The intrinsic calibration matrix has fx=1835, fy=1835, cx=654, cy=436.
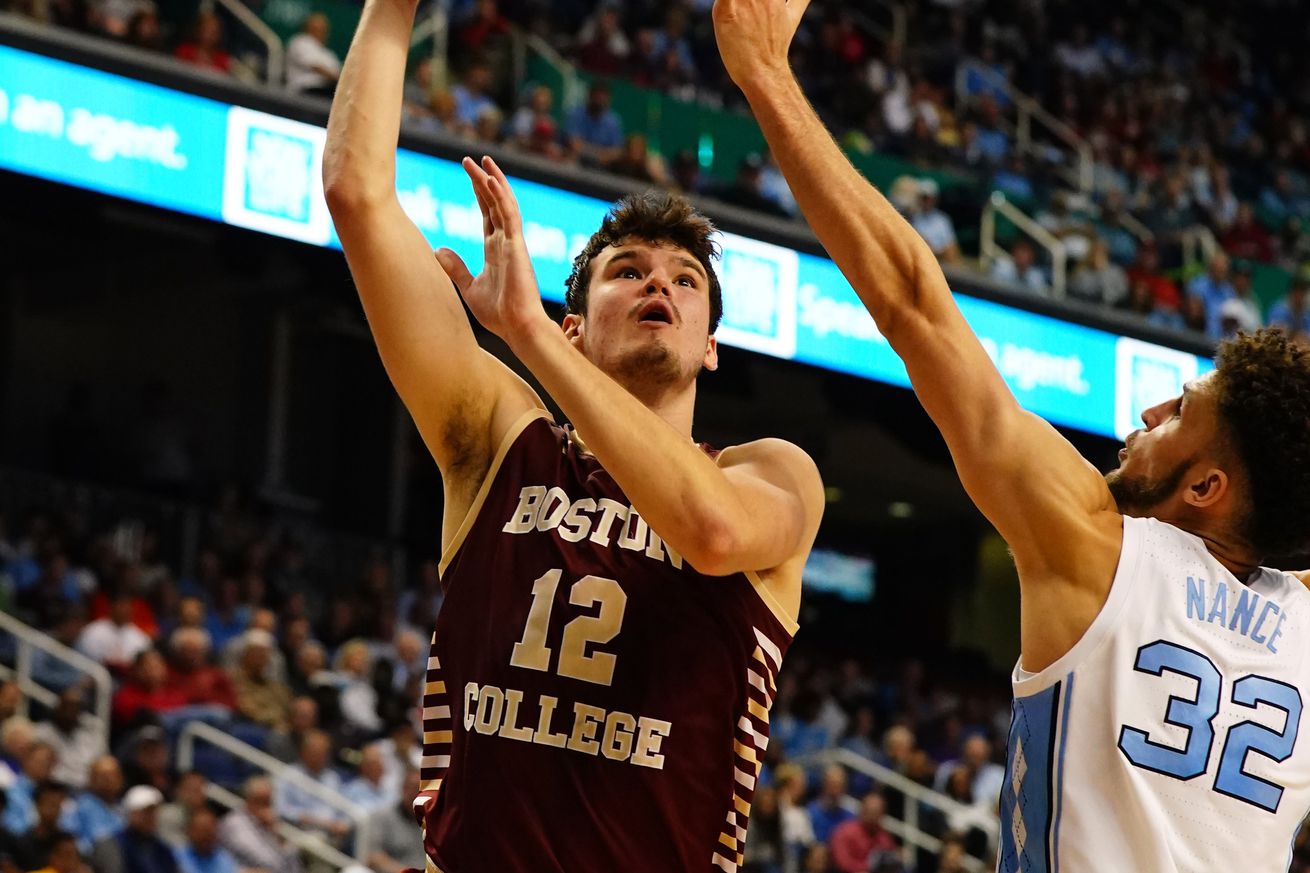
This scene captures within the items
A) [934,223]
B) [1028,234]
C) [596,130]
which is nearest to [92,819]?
[596,130]

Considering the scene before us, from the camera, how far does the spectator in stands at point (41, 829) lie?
927cm

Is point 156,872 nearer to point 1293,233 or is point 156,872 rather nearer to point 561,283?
point 561,283

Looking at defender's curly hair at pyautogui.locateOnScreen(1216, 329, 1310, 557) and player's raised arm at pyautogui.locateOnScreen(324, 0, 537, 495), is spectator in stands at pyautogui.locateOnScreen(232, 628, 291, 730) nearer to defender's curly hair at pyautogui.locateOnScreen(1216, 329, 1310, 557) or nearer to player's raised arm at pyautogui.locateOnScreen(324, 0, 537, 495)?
player's raised arm at pyautogui.locateOnScreen(324, 0, 537, 495)

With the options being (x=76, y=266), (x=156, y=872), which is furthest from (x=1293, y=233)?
(x=156, y=872)

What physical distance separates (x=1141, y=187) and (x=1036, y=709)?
18.0 m

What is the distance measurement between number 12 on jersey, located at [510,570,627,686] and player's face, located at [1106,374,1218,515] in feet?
3.17

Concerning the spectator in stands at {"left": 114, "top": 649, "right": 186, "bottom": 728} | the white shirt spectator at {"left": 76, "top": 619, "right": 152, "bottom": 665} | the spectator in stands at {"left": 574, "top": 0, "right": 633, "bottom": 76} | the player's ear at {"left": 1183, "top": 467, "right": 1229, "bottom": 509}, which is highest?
the spectator in stands at {"left": 574, "top": 0, "right": 633, "bottom": 76}

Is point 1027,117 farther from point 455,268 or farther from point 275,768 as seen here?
point 455,268

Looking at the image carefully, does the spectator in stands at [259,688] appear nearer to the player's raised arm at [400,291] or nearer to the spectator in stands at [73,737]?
the spectator in stands at [73,737]

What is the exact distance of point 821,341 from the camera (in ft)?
53.3

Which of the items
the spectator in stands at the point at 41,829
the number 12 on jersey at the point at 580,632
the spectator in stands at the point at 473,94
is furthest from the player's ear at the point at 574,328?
the spectator in stands at the point at 473,94

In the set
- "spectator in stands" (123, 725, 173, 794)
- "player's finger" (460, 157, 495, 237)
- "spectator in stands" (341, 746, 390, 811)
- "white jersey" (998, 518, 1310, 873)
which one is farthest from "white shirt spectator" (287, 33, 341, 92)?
"white jersey" (998, 518, 1310, 873)

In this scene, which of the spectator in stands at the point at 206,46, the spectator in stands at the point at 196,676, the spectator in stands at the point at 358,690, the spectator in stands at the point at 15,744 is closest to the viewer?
the spectator in stands at the point at 15,744

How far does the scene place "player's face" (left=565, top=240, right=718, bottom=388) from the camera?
3.69 metres
